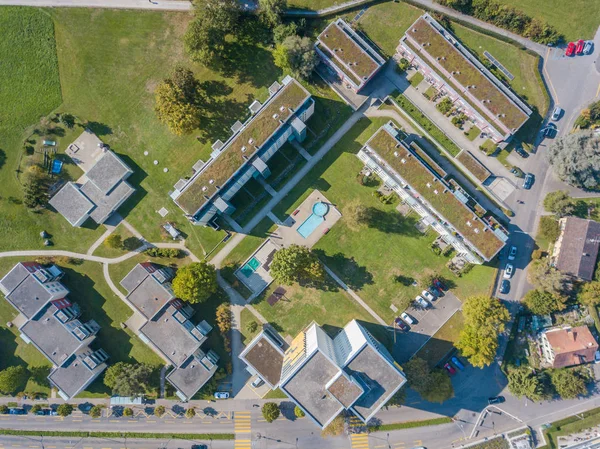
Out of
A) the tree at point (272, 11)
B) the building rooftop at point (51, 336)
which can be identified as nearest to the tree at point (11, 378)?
the building rooftop at point (51, 336)

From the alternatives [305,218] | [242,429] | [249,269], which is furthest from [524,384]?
[249,269]

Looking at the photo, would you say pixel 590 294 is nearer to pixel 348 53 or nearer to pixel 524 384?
pixel 524 384

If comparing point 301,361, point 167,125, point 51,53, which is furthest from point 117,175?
point 301,361

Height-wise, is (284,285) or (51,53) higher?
(51,53)

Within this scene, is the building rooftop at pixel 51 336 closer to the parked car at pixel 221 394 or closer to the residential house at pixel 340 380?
the parked car at pixel 221 394

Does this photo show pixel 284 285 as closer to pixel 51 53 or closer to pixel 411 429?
pixel 411 429

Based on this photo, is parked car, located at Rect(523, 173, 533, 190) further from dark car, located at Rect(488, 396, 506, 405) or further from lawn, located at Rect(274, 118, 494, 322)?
dark car, located at Rect(488, 396, 506, 405)
